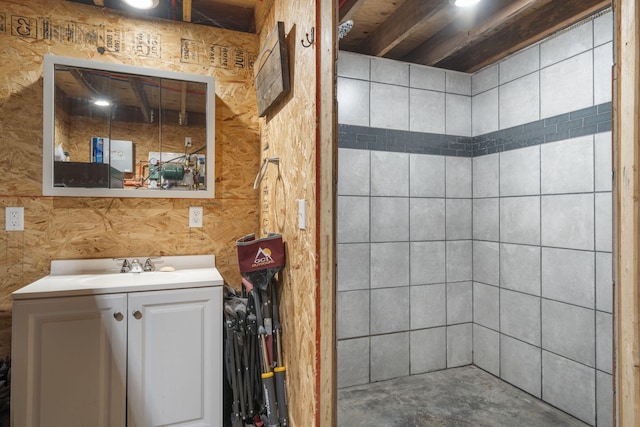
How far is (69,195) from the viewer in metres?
2.26

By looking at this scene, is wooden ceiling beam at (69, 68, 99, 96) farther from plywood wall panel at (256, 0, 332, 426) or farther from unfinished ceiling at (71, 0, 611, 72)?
plywood wall panel at (256, 0, 332, 426)

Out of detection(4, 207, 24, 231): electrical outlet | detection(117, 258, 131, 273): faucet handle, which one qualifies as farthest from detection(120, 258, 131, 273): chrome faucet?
detection(4, 207, 24, 231): electrical outlet

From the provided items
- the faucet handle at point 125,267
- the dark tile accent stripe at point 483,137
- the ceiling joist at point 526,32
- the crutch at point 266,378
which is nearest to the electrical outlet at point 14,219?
the faucet handle at point 125,267

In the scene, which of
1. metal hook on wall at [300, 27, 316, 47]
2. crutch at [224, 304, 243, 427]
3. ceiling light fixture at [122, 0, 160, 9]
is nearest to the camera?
metal hook on wall at [300, 27, 316, 47]

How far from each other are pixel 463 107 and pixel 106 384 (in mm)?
3264

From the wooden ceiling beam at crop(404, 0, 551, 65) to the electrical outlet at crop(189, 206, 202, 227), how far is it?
84.9 inches

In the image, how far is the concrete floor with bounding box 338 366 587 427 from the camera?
7.68ft

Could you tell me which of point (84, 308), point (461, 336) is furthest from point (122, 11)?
point (461, 336)

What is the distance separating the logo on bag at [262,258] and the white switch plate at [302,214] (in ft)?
0.96

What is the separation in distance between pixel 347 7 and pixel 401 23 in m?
0.42

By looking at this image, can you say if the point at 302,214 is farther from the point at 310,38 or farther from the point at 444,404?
the point at 444,404

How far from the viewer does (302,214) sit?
1.75 m

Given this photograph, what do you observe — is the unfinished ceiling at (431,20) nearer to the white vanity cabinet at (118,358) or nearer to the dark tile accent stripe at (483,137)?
the dark tile accent stripe at (483,137)

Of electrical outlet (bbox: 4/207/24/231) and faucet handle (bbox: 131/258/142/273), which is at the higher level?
electrical outlet (bbox: 4/207/24/231)
